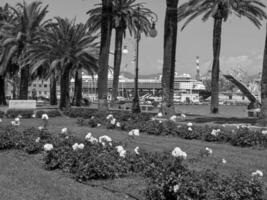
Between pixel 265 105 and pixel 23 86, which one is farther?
pixel 23 86

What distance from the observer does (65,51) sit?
32.3 metres

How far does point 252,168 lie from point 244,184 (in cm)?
309

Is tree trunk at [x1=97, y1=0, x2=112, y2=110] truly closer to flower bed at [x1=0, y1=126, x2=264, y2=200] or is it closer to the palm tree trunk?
flower bed at [x1=0, y1=126, x2=264, y2=200]

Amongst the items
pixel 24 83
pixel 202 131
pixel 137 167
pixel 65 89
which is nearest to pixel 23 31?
pixel 24 83

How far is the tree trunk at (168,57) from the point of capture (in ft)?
63.6

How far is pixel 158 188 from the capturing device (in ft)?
18.4

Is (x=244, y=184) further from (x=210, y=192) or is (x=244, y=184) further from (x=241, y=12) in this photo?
(x=241, y=12)

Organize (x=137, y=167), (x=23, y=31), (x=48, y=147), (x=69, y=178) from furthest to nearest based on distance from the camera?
(x=23, y=31)
(x=48, y=147)
(x=137, y=167)
(x=69, y=178)

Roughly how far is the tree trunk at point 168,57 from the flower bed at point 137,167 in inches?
376

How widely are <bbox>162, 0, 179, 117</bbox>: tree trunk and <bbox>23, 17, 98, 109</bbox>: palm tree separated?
13.0 m

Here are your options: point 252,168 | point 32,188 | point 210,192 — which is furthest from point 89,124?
point 210,192

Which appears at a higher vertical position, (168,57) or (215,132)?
(168,57)

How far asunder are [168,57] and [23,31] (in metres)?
21.6

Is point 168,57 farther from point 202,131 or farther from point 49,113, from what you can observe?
point 49,113
